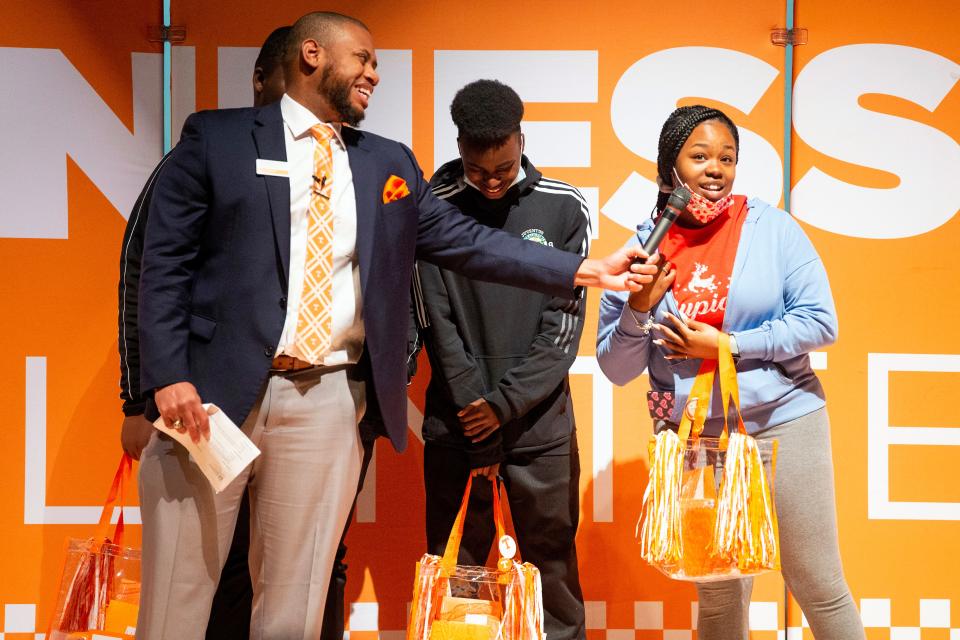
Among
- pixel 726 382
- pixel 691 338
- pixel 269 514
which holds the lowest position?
pixel 269 514

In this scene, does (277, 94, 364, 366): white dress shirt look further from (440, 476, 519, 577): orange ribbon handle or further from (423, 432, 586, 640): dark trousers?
(423, 432, 586, 640): dark trousers

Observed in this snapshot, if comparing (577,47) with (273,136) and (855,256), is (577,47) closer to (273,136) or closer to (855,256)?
(855,256)

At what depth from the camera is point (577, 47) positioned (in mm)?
3754

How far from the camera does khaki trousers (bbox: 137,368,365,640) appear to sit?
2.40 metres

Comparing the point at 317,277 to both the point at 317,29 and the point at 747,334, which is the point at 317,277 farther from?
the point at 747,334

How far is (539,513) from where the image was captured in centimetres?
325

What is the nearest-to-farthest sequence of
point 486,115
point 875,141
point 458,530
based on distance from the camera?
point 458,530 < point 486,115 < point 875,141

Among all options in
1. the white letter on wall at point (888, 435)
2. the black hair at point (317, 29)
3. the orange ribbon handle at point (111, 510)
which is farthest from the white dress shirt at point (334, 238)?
the white letter on wall at point (888, 435)

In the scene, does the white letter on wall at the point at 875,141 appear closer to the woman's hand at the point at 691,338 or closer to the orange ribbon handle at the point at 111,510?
the woman's hand at the point at 691,338

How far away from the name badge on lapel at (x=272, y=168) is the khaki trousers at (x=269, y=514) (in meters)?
0.47

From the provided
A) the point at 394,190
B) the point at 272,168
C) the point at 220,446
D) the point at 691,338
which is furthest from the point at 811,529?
the point at 272,168

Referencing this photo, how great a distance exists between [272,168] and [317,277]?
10.8 inches

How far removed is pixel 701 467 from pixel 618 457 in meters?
1.08

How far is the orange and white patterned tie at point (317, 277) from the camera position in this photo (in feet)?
7.95
